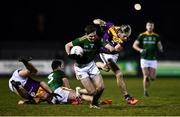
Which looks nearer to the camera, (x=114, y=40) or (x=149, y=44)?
(x=114, y=40)

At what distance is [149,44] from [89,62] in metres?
6.79

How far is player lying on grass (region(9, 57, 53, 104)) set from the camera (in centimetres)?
1530

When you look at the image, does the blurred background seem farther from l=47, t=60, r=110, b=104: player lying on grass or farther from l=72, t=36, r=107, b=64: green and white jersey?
l=72, t=36, r=107, b=64: green and white jersey

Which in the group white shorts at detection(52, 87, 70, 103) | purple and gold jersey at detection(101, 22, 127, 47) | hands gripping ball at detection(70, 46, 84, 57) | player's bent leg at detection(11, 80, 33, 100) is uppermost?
purple and gold jersey at detection(101, 22, 127, 47)

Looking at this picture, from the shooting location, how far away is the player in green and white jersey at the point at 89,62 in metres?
13.8

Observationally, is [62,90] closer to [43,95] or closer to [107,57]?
[43,95]

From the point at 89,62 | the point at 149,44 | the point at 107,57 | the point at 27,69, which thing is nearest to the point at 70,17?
the point at 149,44

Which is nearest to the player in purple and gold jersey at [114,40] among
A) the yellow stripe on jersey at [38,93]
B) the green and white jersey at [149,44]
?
the yellow stripe on jersey at [38,93]

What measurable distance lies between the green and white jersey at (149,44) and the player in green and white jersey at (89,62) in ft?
20.7

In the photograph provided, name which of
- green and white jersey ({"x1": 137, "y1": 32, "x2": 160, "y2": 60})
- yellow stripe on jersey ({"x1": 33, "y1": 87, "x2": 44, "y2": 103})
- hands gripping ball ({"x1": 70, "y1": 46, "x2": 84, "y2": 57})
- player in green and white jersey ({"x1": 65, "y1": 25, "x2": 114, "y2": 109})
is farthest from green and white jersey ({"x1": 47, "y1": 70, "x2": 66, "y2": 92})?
green and white jersey ({"x1": 137, "y1": 32, "x2": 160, "y2": 60})

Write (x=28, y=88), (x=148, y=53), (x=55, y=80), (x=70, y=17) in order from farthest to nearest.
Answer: (x=70, y=17) < (x=148, y=53) < (x=55, y=80) < (x=28, y=88)

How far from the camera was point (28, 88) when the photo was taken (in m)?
15.5

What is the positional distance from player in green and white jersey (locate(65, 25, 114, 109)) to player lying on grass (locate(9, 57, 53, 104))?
1826 millimetres

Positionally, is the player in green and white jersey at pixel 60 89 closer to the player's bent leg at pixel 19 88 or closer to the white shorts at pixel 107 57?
the player's bent leg at pixel 19 88
